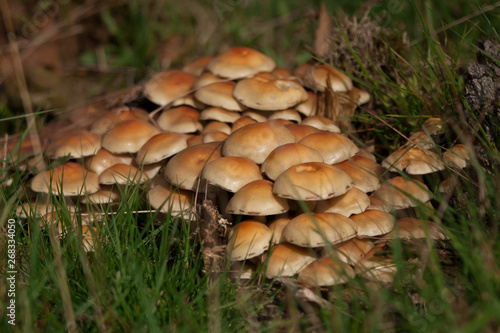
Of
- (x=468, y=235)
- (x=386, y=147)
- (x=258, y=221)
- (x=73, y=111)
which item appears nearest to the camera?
(x=468, y=235)

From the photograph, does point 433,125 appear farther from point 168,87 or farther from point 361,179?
point 168,87

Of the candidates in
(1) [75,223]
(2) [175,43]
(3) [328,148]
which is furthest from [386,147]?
(2) [175,43]

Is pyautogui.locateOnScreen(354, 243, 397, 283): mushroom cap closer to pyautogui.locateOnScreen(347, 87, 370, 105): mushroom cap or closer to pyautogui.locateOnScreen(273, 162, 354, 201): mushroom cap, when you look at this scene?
pyautogui.locateOnScreen(273, 162, 354, 201): mushroom cap

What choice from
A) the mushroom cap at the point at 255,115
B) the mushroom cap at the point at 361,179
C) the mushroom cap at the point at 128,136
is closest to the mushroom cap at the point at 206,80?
the mushroom cap at the point at 255,115

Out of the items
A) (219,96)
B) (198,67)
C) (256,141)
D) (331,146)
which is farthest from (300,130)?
(198,67)

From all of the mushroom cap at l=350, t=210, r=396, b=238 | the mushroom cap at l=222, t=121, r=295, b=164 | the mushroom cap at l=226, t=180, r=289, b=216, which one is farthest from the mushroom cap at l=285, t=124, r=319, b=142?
the mushroom cap at l=350, t=210, r=396, b=238

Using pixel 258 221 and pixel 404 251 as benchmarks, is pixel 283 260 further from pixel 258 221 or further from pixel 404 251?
pixel 404 251
